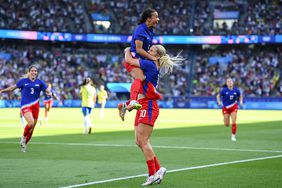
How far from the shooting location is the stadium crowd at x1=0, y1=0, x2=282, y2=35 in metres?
71.9

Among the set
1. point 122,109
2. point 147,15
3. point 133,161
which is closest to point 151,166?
point 122,109

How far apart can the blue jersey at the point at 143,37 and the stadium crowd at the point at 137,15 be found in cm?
6025

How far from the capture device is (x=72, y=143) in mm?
22625

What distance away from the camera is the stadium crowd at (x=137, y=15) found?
71.9 meters

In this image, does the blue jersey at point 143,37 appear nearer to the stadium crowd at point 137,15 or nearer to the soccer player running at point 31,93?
the soccer player running at point 31,93

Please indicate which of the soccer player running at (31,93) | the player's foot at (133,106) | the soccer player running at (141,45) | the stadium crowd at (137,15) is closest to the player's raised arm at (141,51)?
the soccer player running at (141,45)

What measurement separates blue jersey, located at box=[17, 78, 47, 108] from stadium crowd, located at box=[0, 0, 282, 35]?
2018 inches

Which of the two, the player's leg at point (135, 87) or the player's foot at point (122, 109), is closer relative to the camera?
the player's leg at point (135, 87)

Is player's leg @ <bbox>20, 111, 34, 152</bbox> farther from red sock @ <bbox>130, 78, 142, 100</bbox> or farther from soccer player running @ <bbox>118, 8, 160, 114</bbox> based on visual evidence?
red sock @ <bbox>130, 78, 142, 100</bbox>

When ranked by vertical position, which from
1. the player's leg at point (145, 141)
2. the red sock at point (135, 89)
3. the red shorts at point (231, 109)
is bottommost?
the red shorts at point (231, 109)

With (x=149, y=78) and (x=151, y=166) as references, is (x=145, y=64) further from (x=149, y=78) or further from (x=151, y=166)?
(x=151, y=166)

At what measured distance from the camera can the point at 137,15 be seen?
75.0 metres

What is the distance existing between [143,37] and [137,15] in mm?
63942

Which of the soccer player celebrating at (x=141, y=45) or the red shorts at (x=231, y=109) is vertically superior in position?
the soccer player celebrating at (x=141, y=45)
